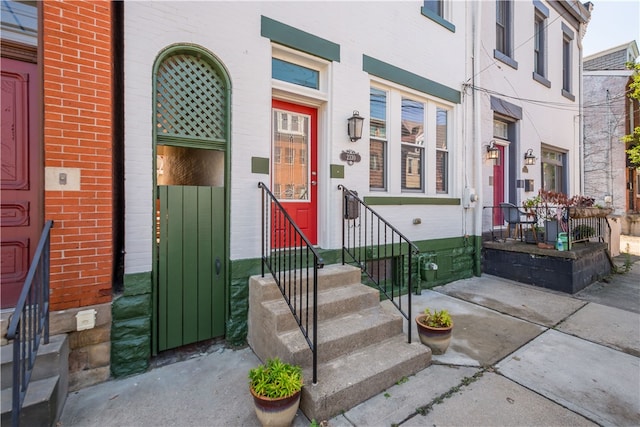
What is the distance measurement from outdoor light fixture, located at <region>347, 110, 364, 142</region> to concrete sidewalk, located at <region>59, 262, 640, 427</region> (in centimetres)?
289

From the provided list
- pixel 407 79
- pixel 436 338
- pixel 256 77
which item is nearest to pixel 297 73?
pixel 256 77

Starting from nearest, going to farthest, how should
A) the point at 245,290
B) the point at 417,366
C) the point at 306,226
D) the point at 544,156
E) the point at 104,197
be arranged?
the point at 104,197, the point at 417,366, the point at 245,290, the point at 306,226, the point at 544,156

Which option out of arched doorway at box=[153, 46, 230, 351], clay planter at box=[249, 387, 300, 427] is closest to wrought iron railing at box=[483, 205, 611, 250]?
arched doorway at box=[153, 46, 230, 351]

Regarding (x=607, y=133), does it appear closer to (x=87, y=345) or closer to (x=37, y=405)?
(x=87, y=345)

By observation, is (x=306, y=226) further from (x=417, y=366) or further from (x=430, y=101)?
(x=430, y=101)

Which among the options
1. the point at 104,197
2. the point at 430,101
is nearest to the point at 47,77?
the point at 104,197

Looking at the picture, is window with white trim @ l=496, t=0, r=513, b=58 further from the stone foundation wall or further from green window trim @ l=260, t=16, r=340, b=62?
the stone foundation wall

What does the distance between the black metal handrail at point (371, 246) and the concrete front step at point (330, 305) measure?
1.26ft

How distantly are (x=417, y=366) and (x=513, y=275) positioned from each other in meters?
4.26

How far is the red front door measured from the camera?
4.16 metres

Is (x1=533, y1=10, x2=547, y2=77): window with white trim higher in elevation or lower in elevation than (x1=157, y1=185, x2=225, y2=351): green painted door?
higher

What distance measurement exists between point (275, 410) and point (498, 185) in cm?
738

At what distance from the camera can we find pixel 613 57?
13617mm

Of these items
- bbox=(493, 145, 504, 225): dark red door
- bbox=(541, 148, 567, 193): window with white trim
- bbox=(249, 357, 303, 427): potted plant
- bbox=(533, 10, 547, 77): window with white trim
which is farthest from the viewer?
bbox=(541, 148, 567, 193): window with white trim
